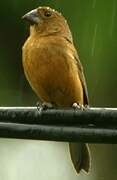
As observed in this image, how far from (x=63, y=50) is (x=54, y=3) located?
1.99 ft

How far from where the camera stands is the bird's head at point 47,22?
5281 millimetres

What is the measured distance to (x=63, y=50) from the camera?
5.00 meters

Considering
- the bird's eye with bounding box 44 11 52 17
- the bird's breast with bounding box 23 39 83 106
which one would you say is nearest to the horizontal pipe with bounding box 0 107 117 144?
the bird's breast with bounding box 23 39 83 106

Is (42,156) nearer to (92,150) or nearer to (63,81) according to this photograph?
(92,150)

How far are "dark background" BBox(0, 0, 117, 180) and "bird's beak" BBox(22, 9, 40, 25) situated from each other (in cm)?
4

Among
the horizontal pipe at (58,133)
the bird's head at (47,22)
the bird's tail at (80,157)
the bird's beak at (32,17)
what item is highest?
the horizontal pipe at (58,133)

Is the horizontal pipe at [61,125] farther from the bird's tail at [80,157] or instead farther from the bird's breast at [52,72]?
the bird's breast at [52,72]

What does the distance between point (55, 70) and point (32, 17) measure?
551mm

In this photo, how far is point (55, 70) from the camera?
15.9ft

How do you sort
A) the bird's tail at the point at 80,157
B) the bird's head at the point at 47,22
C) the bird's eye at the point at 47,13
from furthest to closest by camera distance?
the bird's eye at the point at 47,13 → the bird's head at the point at 47,22 → the bird's tail at the point at 80,157

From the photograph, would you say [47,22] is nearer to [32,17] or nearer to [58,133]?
[32,17]

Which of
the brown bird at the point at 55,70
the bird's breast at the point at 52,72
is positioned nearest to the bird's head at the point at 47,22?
the brown bird at the point at 55,70

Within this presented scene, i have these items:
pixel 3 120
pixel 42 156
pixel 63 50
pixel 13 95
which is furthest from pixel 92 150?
pixel 3 120

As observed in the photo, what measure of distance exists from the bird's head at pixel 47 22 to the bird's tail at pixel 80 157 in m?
0.77
